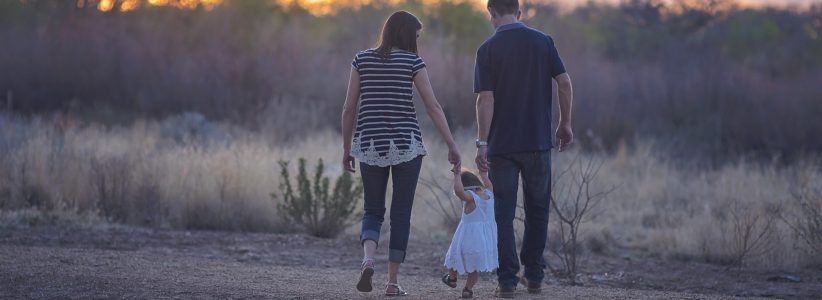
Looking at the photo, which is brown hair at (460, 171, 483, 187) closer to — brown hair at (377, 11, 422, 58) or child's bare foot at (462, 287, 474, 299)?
child's bare foot at (462, 287, 474, 299)

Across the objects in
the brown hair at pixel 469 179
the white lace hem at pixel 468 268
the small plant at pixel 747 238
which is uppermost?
the brown hair at pixel 469 179

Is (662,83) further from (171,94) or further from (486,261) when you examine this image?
(486,261)

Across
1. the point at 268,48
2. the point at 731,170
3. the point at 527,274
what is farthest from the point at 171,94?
the point at 527,274

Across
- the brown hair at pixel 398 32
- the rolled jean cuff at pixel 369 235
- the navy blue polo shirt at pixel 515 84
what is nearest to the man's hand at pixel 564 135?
the navy blue polo shirt at pixel 515 84

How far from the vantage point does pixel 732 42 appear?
4266cm

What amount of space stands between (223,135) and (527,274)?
46.0ft

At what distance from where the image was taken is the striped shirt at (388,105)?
6.64 metres

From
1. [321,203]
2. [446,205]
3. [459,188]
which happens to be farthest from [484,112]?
[446,205]

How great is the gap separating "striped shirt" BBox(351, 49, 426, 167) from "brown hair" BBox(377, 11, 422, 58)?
0.05 meters

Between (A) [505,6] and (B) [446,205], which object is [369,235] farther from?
(B) [446,205]

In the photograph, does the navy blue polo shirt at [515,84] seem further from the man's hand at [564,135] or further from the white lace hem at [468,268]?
the white lace hem at [468,268]

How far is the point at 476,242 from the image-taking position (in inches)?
269

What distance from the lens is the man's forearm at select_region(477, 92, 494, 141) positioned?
271 inches

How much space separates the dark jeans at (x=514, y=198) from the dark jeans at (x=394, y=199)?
20.8 inches
